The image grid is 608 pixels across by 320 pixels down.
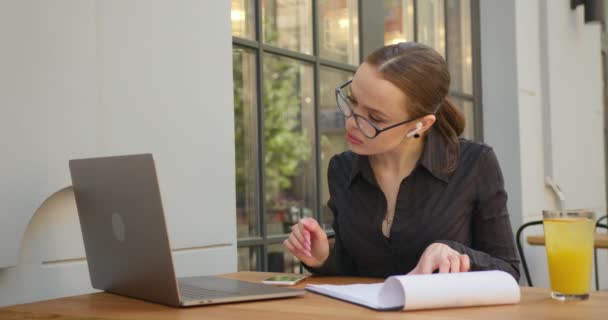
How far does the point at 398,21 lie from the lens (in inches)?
144

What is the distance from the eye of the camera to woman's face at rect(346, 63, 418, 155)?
1.68m

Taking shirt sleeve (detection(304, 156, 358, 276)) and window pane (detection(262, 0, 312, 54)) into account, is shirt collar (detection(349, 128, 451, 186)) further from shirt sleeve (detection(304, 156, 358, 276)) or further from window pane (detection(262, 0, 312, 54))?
window pane (detection(262, 0, 312, 54))

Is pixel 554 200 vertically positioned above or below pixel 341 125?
below

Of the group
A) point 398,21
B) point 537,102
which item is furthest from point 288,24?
point 537,102

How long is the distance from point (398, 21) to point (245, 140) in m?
1.36

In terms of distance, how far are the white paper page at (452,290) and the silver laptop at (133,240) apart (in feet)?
0.77

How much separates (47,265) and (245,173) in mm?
1029

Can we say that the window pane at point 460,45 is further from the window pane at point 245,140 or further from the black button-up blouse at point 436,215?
the black button-up blouse at point 436,215

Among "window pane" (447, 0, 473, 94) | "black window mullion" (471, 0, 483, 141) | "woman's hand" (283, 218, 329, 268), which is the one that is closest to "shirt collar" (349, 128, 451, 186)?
"woman's hand" (283, 218, 329, 268)

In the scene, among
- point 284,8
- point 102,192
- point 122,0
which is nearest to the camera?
point 102,192

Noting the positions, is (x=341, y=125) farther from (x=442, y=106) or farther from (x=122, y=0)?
(x=122, y=0)

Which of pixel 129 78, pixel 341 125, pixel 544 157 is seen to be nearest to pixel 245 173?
pixel 341 125

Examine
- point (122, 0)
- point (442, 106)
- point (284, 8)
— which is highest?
point (284, 8)

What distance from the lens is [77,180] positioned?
1471 mm
